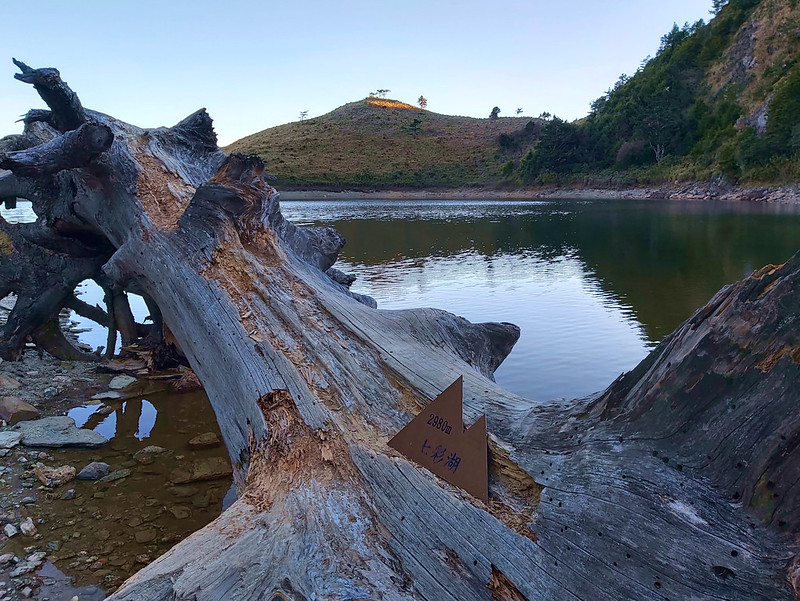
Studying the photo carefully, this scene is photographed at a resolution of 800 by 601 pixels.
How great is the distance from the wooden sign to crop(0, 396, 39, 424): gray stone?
159 inches

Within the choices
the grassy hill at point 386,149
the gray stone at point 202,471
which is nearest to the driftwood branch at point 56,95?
the gray stone at point 202,471

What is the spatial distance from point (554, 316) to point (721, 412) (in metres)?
7.15

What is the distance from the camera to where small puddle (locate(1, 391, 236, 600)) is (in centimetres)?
317

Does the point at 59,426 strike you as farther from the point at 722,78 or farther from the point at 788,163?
the point at 722,78

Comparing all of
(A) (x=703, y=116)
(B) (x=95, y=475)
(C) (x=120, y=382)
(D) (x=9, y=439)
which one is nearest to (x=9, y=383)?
(C) (x=120, y=382)

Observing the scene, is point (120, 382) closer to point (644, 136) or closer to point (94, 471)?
point (94, 471)

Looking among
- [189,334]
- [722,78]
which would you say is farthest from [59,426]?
[722,78]

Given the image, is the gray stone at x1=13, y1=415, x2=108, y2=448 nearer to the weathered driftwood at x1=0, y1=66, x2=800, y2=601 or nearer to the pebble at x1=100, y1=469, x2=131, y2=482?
the pebble at x1=100, y1=469, x2=131, y2=482

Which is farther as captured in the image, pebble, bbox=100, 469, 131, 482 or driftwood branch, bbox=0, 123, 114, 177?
driftwood branch, bbox=0, 123, 114, 177

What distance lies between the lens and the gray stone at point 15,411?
4861 millimetres

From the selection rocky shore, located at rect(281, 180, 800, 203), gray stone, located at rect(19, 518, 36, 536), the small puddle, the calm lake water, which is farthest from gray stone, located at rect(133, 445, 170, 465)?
Result: rocky shore, located at rect(281, 180, 800, 203)

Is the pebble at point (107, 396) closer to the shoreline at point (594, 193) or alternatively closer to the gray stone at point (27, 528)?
the gray stone at point (27, 528)

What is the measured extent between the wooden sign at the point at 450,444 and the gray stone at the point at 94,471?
8.96 feet

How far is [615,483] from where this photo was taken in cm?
200
